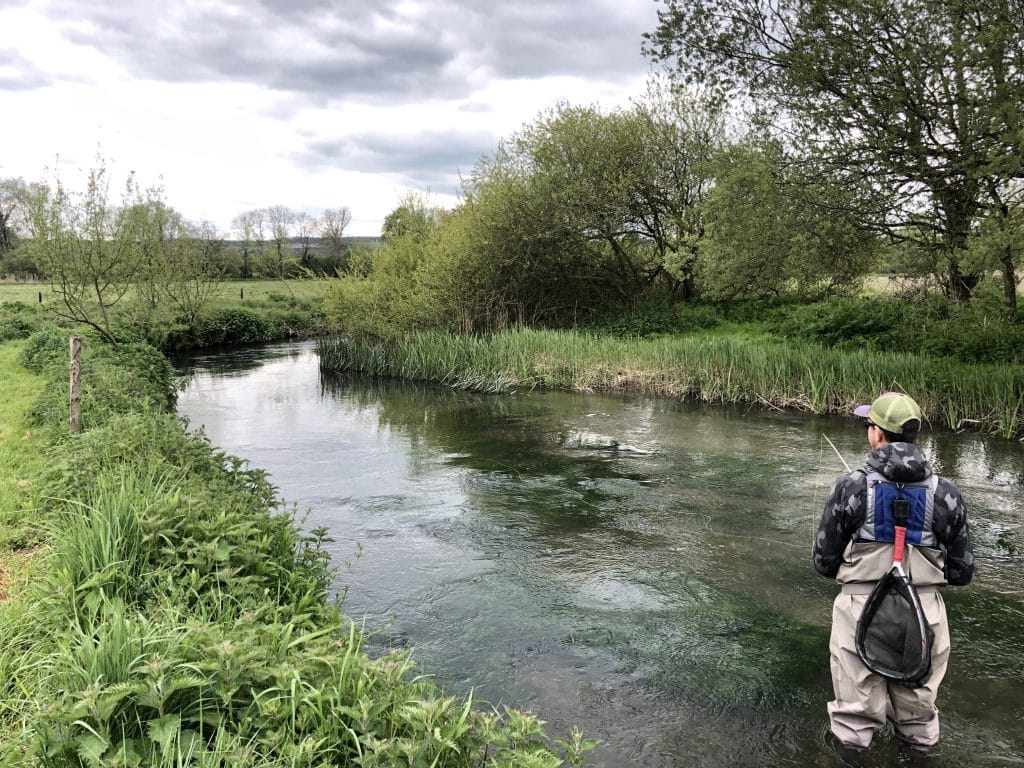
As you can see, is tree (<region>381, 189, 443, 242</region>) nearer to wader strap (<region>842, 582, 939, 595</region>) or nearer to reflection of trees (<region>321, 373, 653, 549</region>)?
reflection of trees (<region>321, 373, 653, 549</region>)

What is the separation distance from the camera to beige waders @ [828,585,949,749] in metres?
3.67

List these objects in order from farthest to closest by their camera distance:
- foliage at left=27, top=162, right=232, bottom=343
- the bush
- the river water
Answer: the bush < foliage at left=27, top=162, right=232, bottom=343 < the river water

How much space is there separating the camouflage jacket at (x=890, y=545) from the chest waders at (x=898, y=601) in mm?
53

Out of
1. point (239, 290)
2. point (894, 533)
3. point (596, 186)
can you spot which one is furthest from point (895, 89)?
point (239, 290)

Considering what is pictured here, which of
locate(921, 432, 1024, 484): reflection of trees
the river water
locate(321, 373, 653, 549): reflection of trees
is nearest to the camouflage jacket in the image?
the river water

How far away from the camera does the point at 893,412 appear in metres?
3.62

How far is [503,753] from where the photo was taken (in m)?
3.07

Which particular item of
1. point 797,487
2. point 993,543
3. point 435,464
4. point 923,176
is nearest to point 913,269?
point 923,176

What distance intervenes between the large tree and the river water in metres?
4.58

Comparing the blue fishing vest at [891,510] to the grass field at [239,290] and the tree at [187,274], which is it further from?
the grass field at [239,290]

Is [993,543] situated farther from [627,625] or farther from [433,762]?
[433,762]

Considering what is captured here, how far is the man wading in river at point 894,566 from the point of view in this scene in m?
3.54

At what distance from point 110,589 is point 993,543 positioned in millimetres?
8113

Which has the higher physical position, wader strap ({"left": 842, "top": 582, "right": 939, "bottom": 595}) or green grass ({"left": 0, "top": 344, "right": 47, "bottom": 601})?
wader strap ({"left": 842, "top": 582, "right": 939, "bottom": 595})
